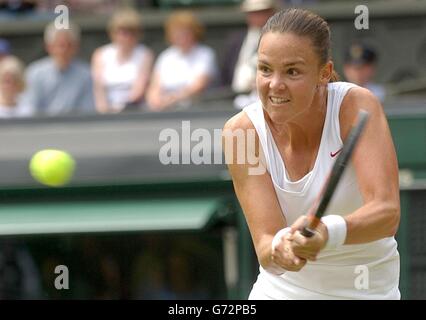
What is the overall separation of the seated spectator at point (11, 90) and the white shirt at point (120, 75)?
→ 24.0 inches

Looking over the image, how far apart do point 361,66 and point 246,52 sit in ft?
2.73

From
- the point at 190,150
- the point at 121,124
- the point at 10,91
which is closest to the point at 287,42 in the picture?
the point at 190,150

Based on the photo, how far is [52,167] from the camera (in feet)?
27.6

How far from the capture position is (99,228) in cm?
796

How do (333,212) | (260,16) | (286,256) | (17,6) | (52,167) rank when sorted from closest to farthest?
(286,256) → (333,212) → (260,16) → (52,167) → (17,6)

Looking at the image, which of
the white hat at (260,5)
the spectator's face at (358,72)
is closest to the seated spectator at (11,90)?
the white hat at (260,5)

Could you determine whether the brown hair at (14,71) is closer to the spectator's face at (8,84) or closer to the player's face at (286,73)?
the spectator's face at (8,84)

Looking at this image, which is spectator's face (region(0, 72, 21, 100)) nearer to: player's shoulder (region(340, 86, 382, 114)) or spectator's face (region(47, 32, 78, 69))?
spectator's face (region(47, 32, 78, 69))

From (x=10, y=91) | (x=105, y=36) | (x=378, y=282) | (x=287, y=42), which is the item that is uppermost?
(x=105, y=36)

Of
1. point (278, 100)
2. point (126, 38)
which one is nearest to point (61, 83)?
point (126, 38)

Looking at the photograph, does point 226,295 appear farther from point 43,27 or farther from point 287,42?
point 287,42

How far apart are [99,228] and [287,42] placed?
14.3 feet

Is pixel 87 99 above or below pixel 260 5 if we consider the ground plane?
below

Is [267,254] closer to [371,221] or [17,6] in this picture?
[371,221]
